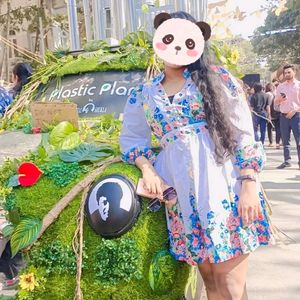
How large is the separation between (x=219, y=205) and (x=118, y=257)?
0.48m

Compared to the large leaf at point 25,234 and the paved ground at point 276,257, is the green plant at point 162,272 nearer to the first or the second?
the large leaf at point 25,234

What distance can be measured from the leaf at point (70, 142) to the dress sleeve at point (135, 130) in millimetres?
389

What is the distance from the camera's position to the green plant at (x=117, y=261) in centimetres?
223

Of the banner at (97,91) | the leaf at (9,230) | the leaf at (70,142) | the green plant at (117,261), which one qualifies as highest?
the banner at (97,91)

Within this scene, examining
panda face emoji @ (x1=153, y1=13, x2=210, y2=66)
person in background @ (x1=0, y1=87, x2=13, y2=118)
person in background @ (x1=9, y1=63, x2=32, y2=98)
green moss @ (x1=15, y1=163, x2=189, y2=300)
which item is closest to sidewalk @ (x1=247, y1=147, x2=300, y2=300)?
green moss @ (x1=15, y1=163, x2=189, y2=300)

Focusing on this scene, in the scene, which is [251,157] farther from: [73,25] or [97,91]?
[73,25]

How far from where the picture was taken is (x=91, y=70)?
4.18 meters

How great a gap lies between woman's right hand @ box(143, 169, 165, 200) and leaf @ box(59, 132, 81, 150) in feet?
1.95

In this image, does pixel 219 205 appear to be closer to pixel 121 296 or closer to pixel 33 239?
pixel 121 296

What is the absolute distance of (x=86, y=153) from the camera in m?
2.57

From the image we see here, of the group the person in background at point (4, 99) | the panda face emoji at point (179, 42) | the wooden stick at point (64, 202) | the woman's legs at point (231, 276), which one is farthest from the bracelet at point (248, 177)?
the person in background at point (4, 99)

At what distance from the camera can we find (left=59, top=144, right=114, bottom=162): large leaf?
8.30 feet

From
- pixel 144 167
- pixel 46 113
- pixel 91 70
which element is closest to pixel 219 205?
pixel 144 167

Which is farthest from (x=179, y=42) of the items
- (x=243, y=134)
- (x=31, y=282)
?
(x=31, y=282)
